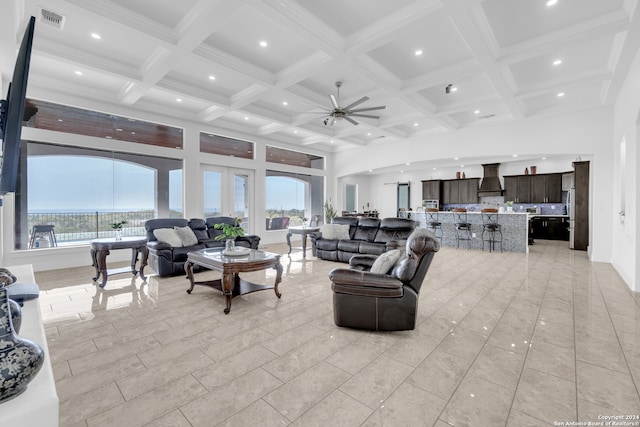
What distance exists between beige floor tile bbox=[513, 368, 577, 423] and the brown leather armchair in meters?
0.96

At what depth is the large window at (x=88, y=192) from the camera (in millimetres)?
5512

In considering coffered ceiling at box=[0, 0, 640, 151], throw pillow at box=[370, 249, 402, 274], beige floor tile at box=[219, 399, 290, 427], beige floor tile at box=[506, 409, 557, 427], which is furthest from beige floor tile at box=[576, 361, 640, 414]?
coffered ceiling at box=[0, 0, 640, 151]

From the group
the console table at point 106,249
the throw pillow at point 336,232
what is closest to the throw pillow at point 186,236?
the console table at point 106,249

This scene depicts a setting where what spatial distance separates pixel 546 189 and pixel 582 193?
2.81 m

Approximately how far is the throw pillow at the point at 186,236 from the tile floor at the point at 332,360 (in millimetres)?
1363

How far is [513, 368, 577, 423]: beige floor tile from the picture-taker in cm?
175

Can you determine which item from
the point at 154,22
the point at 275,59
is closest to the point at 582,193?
the point at 275,59

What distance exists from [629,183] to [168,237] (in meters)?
7.65

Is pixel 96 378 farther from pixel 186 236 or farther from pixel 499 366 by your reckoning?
pixel 186 236

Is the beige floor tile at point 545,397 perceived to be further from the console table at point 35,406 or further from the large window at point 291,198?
the large window at point 291,198

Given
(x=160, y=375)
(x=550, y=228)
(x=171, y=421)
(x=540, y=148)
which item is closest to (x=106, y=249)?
(x=160, y=375)

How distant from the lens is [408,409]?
1.78m

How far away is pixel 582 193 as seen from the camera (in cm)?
759

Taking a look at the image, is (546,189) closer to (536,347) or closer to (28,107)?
(536,347)
